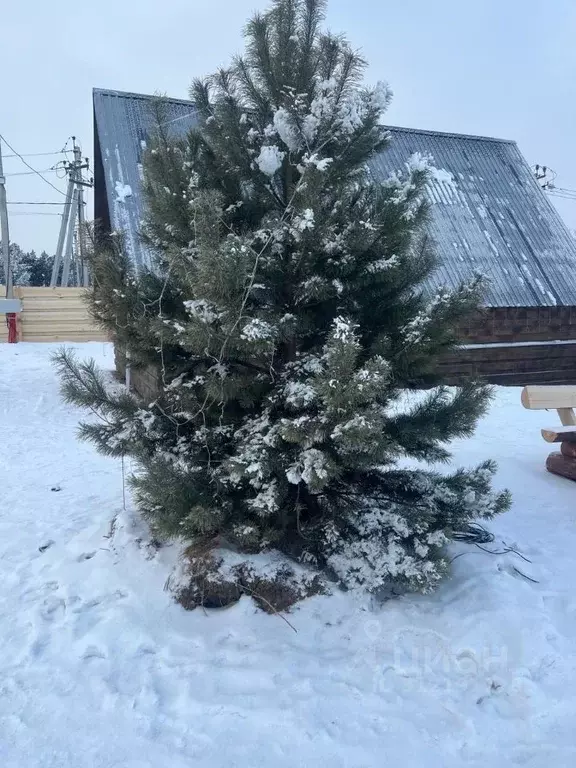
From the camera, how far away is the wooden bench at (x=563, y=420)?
5391 millimetres

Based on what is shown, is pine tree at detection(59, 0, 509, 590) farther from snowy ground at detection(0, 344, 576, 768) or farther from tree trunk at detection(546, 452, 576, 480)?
tree trunk at detection(546, 452, 576, 480)

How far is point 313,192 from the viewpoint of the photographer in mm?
3141

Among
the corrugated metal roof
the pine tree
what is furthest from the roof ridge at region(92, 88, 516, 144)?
the pine tree

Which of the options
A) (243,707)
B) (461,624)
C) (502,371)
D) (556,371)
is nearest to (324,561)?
(461,624)

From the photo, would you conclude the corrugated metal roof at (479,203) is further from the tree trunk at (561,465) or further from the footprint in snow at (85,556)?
the footprint in snow at (85,556)

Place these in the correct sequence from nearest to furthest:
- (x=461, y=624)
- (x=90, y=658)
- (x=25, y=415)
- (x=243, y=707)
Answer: (x=243, y=707) < (x=90, y=658) < (x=461, y=624) < (x=25, y=415)

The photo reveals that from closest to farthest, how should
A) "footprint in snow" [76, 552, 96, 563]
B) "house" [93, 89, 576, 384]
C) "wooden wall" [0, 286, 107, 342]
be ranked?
"footprint in snow" [76, 552, 96, 563] < "house" [93, 89, 576, 384] < "wooden wall" [0, 286, 107, 342]

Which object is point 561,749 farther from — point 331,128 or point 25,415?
point 25,415

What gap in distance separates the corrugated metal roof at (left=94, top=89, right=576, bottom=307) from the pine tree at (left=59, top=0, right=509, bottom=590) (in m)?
5.31

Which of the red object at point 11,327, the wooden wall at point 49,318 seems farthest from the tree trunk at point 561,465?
the red object at point 11,327

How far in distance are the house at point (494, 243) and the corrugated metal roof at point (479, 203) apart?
0.02 metres

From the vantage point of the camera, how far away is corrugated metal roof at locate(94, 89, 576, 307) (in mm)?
9188

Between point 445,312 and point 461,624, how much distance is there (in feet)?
5.67

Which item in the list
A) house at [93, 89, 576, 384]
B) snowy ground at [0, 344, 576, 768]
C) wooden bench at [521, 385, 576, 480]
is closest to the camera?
snowy ground at [0, 344, 576, 768]
